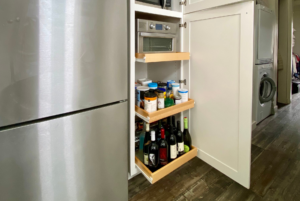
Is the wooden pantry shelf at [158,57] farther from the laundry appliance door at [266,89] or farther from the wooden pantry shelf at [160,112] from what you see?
the laundry appliance door at [266,89]

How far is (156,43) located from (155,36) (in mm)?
57

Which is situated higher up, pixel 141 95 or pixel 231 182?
pixel 141 95

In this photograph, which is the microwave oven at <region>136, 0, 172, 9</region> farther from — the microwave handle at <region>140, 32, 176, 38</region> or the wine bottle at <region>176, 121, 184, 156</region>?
the wine bottle at <region>176, 121, 184, 156</region>

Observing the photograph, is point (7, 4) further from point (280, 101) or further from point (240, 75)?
point (280, 101)

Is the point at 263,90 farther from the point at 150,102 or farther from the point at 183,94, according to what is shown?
the point at 150,102

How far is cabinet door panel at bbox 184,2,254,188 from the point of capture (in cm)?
114

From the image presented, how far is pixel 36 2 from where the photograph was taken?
0.69 m

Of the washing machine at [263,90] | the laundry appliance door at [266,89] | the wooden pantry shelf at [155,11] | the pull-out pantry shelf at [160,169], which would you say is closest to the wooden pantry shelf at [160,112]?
the pull-out pantry shelf at [160,169]

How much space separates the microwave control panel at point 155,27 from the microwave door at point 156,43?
3cm

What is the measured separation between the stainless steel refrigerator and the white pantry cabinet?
0.25m

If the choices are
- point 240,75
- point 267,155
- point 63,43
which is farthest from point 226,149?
point 63,43

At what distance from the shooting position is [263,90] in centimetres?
266

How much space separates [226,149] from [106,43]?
110cm

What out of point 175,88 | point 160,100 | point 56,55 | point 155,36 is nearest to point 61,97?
point 56,55
